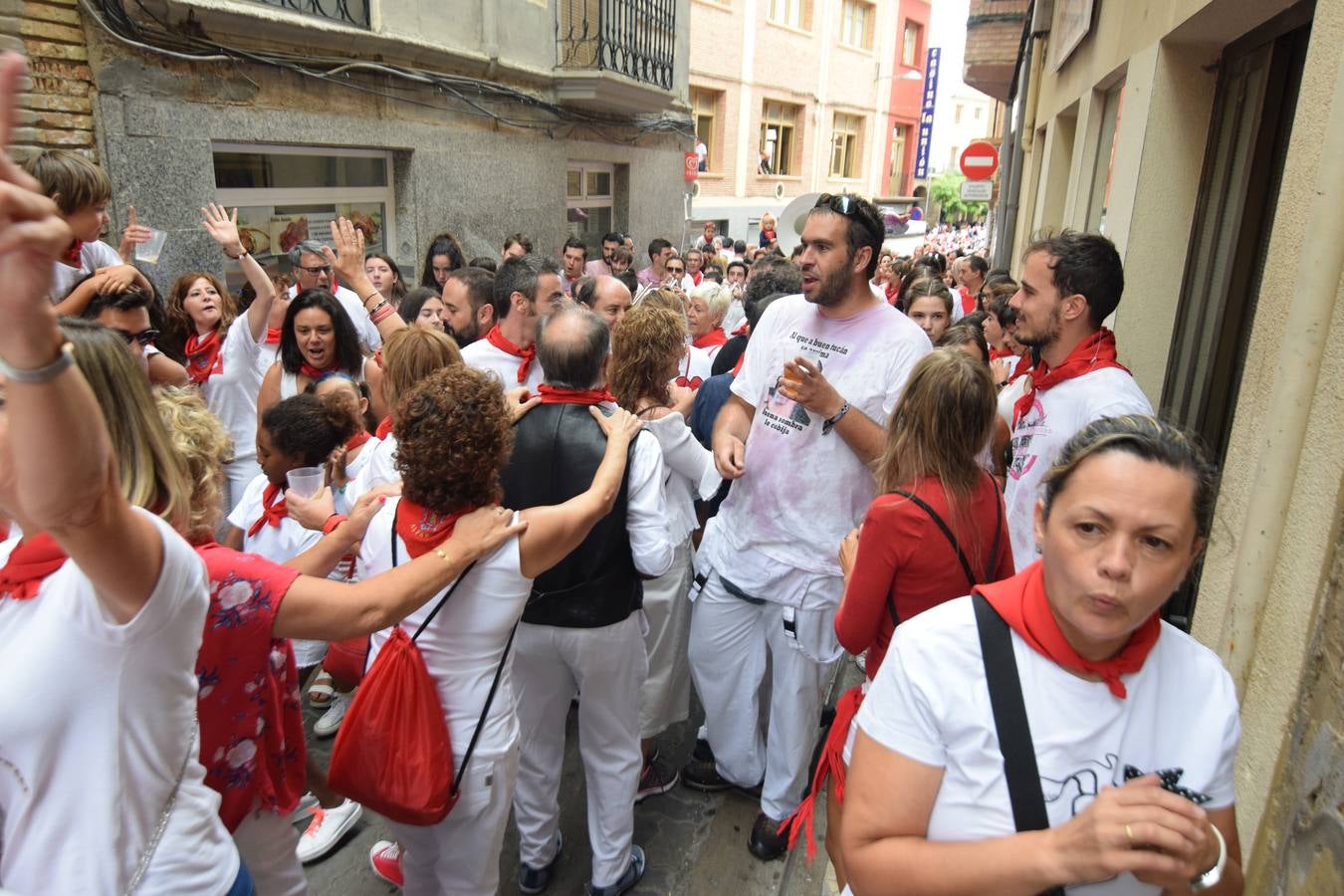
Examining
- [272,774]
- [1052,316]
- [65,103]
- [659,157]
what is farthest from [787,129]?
[272,774]

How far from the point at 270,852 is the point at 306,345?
2508mm

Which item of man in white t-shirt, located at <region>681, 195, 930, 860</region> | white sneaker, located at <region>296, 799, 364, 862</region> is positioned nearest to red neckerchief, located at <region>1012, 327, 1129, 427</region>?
man in white t-shirt, located at <region>681, 195, 930, 860</region>

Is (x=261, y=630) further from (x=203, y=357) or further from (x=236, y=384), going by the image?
(x=203, y=357)

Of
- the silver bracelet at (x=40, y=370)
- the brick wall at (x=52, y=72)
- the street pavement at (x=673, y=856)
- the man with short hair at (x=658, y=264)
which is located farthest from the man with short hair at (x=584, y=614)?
the man with short hair at (x=658, y=264)

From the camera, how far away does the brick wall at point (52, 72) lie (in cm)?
504

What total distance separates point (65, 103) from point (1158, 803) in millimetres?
6839

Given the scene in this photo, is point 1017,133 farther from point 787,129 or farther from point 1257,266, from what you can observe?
point 787,129

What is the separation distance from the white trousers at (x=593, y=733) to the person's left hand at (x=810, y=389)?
91cm

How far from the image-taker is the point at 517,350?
13.2 ft

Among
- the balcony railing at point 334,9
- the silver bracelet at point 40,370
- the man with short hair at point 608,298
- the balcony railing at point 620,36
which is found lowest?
the man with short hair at point 608,298

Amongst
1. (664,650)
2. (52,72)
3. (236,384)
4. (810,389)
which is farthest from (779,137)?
(810,389)

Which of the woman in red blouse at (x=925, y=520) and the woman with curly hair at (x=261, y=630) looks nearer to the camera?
the woman with curly hair at (x=261, y=630)

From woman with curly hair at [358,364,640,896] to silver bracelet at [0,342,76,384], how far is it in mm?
945

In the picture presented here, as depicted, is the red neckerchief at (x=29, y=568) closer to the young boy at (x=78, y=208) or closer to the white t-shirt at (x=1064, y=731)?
the white t-shirt at (x=1064, y=731)
